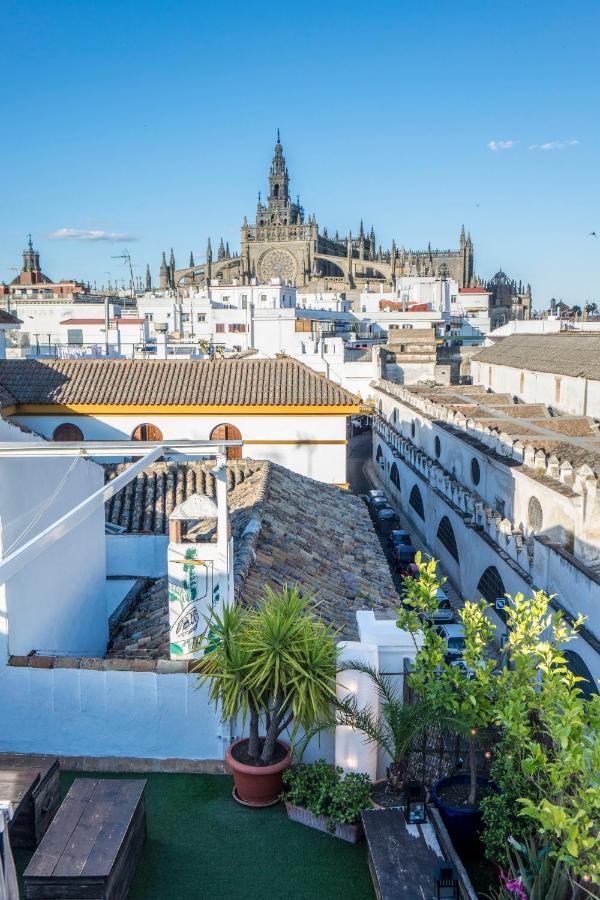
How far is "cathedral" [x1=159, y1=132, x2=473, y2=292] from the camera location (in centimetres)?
12506

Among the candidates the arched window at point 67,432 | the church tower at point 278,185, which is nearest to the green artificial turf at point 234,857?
the arched window at point 67,432

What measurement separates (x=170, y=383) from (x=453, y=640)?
35.1 ft

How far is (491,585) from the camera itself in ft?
64.3

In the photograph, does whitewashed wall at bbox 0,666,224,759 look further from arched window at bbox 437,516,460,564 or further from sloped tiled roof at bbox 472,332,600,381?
sloped tiled roof at bbox 472,332,600,381

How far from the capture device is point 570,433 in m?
26.5

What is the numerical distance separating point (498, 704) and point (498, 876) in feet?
4.79

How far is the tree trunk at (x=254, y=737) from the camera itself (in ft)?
23.8

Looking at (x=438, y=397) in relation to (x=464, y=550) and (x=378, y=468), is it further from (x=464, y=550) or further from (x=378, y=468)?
(x=464, y=550)

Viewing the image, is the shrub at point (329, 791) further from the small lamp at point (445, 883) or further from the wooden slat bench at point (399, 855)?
the small lamp at point (445, 883)

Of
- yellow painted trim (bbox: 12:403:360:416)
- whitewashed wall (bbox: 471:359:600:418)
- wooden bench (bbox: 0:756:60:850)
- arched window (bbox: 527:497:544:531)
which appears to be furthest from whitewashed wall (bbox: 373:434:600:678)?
wooden bench (bbox: 0:756:60:850)

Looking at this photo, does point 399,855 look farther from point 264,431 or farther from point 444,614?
point 264,431

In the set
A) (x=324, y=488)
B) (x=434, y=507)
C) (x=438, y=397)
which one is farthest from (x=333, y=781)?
(x=438, y=397)

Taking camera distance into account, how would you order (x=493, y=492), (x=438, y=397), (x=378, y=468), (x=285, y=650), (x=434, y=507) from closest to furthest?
(x=285, y=650), (x=493, y=492), (x=434, y=507), (x=438, y=397), (x=378, y=468)

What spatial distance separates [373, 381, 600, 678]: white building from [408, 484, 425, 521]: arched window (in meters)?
0.04
